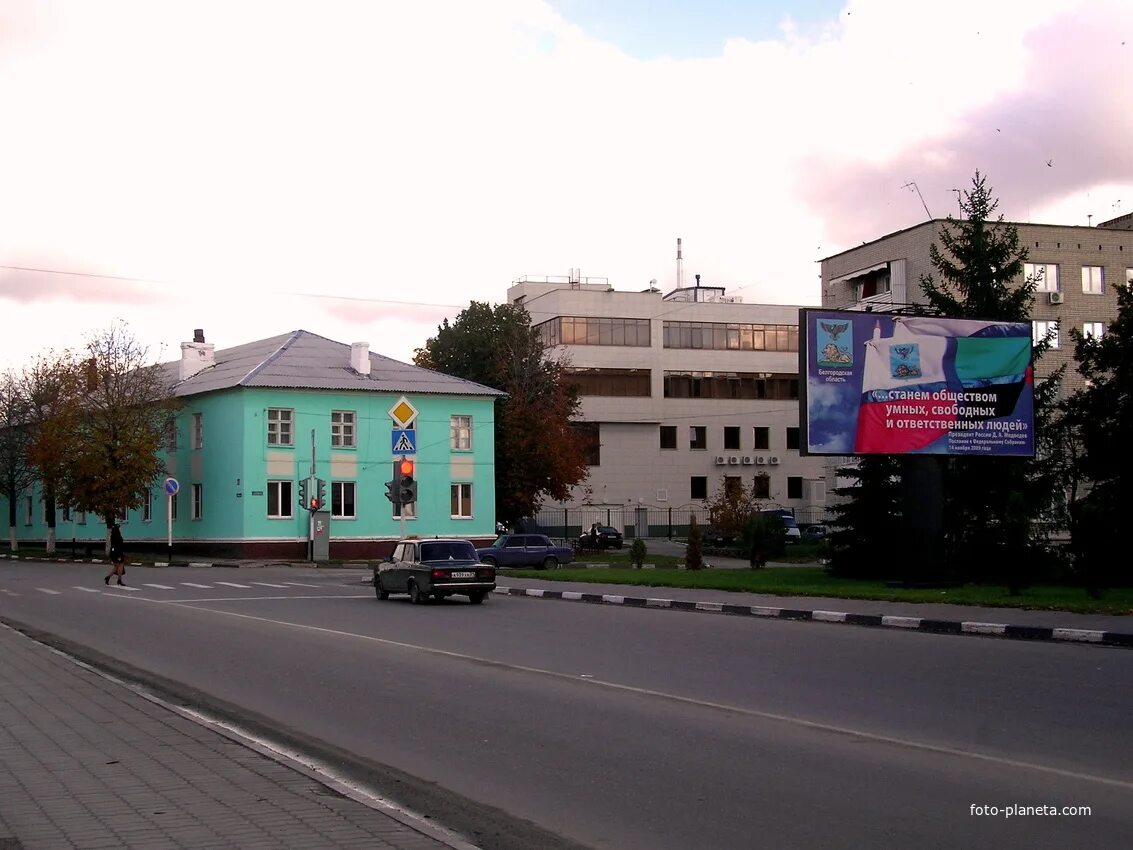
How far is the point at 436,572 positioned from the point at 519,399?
41.2 m

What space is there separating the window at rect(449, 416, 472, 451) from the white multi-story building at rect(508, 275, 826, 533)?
15482 mm

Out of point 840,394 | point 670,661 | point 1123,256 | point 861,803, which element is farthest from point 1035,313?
point 861,803

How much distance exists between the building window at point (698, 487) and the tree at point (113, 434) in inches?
1410

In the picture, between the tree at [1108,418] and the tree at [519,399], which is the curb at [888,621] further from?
the tree at [519,399]

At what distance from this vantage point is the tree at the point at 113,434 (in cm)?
5478

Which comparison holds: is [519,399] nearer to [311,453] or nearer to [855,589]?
[311,453]

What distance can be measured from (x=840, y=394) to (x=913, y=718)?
15.8m

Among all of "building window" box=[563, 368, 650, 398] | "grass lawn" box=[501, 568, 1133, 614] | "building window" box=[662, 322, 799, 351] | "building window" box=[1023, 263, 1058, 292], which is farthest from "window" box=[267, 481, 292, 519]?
"building window" box=[1023, 263, 1058, 292]

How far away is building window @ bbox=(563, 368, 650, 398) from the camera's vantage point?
7750 centimetres

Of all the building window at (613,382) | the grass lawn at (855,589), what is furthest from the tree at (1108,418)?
the building window at (613,382)

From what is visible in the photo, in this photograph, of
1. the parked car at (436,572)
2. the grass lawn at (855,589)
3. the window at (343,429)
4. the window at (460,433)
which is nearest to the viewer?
the grass lawn at (855,589)

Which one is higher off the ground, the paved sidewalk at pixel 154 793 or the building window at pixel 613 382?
the building window at pixel 613 382

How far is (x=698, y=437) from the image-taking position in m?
80.6

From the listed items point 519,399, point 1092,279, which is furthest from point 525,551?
point 1092,279
